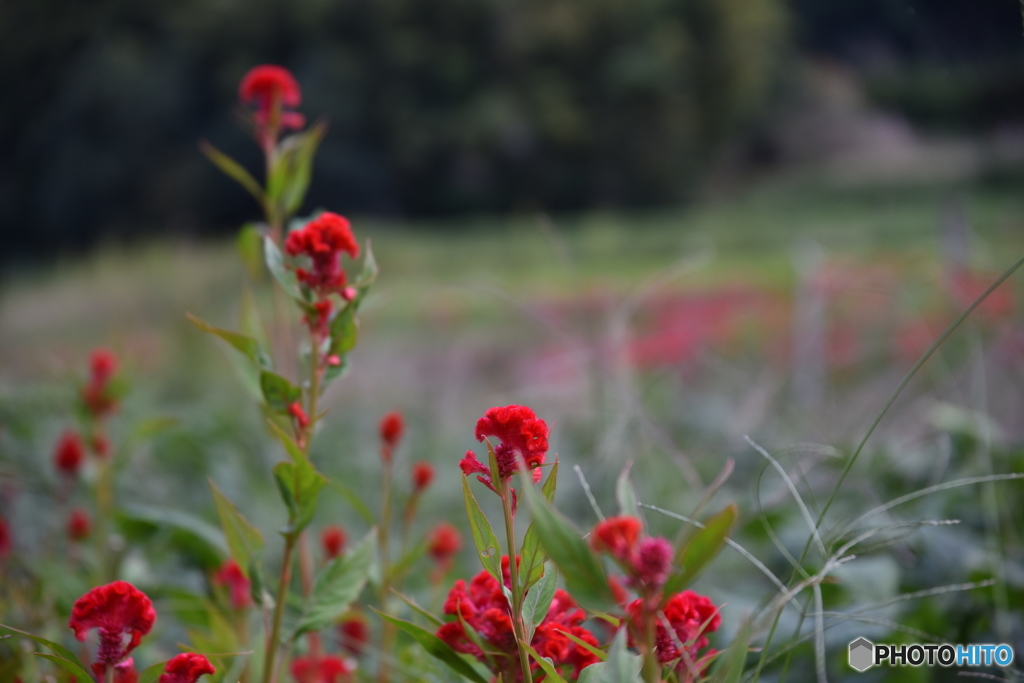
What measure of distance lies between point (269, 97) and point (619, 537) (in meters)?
0.56

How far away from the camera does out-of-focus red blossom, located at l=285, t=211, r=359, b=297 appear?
0.40m

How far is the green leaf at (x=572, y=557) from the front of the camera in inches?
9.8

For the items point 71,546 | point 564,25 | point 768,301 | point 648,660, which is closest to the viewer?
point 648,660

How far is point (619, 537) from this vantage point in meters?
0.25

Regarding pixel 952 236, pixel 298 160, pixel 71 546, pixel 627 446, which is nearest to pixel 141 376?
pixel 71 546

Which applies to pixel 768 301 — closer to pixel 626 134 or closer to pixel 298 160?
pixel 298 160

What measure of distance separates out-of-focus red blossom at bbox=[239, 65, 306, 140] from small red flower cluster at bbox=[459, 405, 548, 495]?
0.44 metres

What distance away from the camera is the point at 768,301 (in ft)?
11.5

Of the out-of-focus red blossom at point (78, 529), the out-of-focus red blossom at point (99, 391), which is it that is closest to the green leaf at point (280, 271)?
the out-of-focus red blossom at point (99, 391)

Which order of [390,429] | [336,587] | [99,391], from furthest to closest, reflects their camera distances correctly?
[99,391] < [390,429] < [336,587]

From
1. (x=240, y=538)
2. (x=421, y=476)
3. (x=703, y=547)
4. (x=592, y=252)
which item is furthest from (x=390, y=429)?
(x=592, y=252)

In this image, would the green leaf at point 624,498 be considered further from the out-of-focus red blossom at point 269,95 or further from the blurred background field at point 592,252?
the out-of-focus red blossom at point 269,95

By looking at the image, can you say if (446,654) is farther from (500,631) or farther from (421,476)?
(421,476)

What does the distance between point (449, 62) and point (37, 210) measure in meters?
6.63
